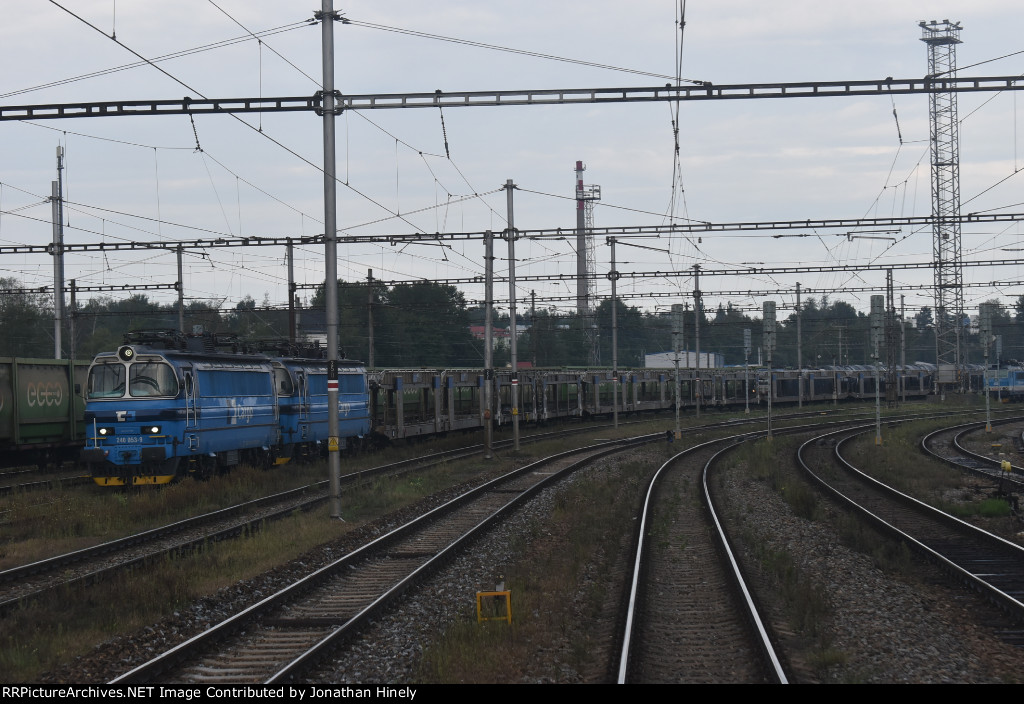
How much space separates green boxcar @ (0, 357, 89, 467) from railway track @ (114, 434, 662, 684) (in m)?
12.9

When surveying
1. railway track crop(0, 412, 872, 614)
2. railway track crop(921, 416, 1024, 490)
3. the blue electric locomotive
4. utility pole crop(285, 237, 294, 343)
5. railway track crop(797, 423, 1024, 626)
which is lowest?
railway track crop(921, 416, 1024, 490)

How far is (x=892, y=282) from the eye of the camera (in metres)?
49.9

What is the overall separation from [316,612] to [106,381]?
1246 centimetres

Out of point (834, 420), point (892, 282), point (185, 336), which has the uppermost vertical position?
point (892, 282)

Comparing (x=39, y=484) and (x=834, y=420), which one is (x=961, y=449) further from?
(x=39, y=484)

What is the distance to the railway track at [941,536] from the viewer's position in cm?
1190

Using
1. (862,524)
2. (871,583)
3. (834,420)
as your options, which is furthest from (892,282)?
(871,583)

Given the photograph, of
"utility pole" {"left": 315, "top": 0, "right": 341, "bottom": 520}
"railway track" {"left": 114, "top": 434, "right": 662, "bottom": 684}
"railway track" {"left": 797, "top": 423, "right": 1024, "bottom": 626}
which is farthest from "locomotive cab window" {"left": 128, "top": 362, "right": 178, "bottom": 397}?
"railway track" {"left": 797, "top": 423, "right": 1024, "bottom": 626}

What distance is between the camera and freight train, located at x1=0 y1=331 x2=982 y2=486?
20.8m

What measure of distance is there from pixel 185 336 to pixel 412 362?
44441 millimetres

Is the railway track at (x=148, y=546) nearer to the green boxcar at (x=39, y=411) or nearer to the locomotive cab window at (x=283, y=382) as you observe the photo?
the locomotive cab window at (x=283, y=382)

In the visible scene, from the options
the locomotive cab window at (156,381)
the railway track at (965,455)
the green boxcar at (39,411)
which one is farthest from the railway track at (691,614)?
the green boxcar at (39,411)

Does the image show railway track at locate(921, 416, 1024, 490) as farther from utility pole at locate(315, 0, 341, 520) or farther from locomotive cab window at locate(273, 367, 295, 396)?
locomotive cab window at locate(273, 367, 295, 396)
